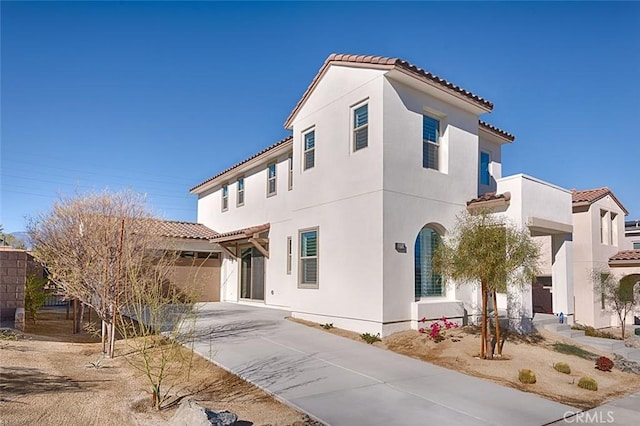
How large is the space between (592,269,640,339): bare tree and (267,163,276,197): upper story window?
14.6 meters

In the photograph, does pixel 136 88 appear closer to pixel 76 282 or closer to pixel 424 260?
pixel 76 282

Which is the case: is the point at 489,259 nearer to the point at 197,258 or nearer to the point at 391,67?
the point at 391,67

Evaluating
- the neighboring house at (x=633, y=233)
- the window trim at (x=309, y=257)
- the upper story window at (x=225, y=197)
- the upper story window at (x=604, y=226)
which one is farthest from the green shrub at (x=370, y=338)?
the neighboring house at (x=633, y=233)

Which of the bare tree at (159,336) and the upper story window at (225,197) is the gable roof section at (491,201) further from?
the upper story window at (225,197)

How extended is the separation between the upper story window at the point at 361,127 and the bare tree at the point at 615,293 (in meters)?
12.7

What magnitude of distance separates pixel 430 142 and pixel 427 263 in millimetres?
3849

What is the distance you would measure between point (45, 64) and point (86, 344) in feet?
34.2

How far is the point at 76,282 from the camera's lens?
9.82m

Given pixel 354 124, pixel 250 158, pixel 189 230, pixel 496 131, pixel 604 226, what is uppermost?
pixel 496 131

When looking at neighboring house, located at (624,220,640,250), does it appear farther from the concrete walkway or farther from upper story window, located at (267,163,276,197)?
the concrete walkway

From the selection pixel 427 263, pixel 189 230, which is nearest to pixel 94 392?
pixel 427 263

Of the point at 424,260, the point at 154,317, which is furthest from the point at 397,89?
the point at 154,317

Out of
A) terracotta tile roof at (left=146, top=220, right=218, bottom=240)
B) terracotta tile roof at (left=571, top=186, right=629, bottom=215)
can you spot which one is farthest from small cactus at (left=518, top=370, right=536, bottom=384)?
terracotta tile roof at (left=146, top=220, right=218, bottom=240)

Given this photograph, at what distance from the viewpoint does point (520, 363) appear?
9.83 meters
